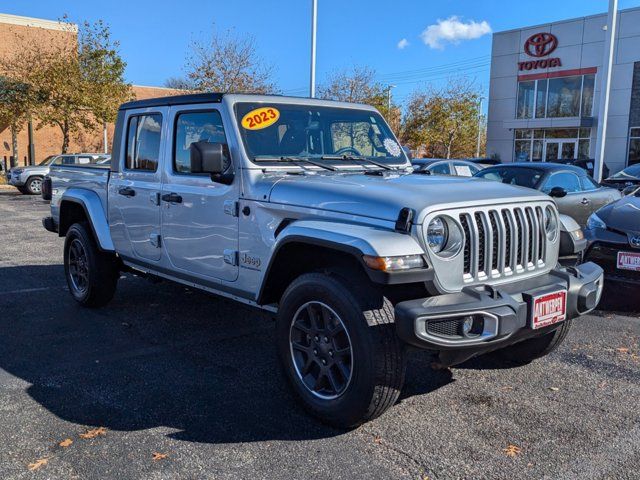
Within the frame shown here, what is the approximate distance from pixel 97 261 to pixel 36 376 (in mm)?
1757

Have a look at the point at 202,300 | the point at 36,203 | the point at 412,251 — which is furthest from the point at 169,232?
the point at 36,203

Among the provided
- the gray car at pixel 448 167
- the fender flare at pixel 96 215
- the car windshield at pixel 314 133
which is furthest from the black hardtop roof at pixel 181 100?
the gray car at pixel 448 167

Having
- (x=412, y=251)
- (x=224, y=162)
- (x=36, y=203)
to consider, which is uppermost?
(x=224, y=162)

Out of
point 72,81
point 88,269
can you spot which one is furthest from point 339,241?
point 72,81

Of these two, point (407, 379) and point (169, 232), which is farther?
point (169, 232)

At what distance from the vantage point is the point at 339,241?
3221 millimetres

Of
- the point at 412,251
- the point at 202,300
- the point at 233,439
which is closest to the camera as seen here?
the point at 412,251

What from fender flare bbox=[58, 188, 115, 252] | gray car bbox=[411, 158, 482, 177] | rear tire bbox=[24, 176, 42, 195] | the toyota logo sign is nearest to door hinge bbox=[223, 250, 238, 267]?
fender flare bbox=[58, 188, 115, 252]

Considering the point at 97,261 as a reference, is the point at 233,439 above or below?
below

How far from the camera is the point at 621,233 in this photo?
604 centimetres

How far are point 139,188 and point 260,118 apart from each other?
4.77 ft

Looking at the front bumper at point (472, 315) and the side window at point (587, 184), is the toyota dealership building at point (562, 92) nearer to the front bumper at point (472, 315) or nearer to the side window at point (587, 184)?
the side window at point (587, 184)

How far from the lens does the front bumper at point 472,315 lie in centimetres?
297

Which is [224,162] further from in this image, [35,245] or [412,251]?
[35,245]
